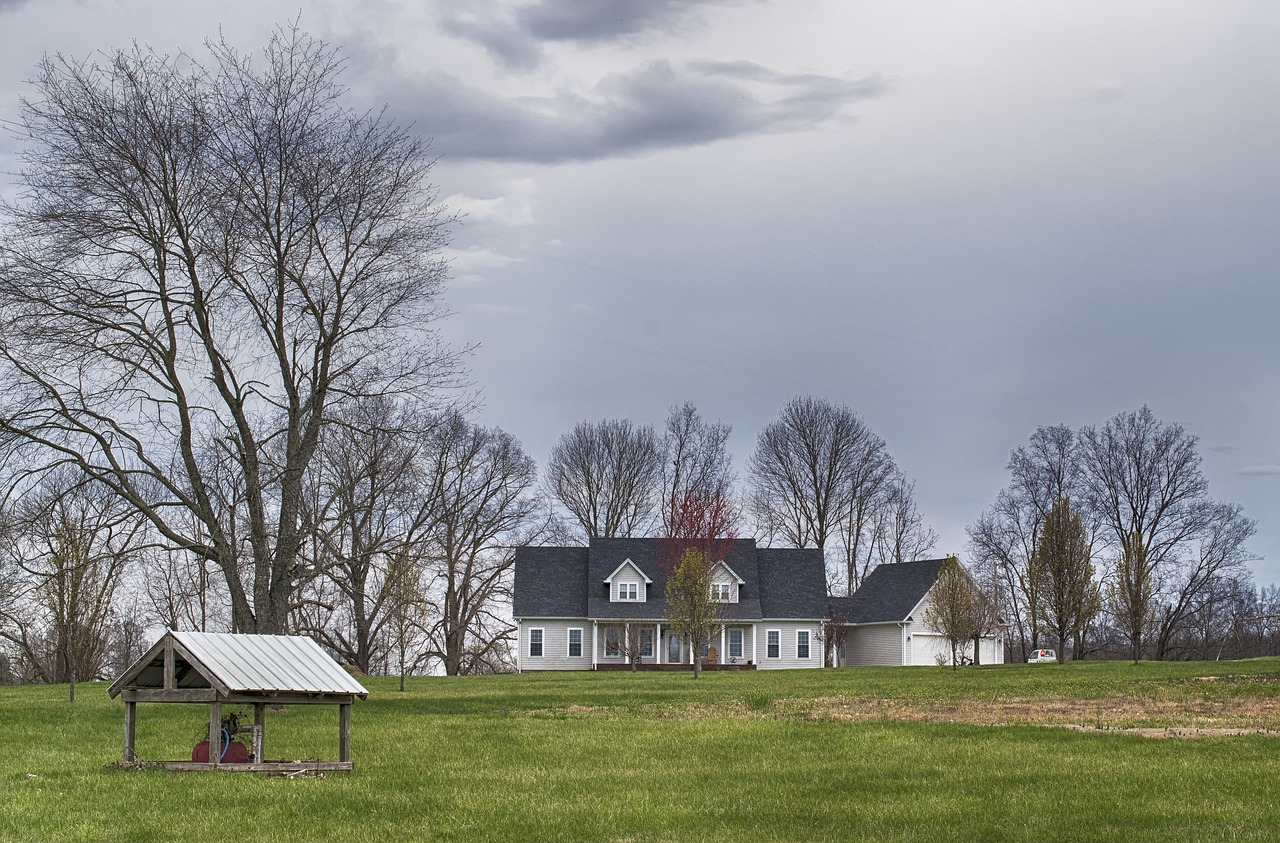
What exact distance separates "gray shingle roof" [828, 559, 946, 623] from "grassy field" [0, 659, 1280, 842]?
4213cm

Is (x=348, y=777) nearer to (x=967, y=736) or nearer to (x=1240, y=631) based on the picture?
(x=967, y=736)

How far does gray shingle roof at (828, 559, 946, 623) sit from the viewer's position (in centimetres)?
7006

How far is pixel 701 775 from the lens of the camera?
15.2 meters

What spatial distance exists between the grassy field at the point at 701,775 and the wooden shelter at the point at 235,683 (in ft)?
2.31

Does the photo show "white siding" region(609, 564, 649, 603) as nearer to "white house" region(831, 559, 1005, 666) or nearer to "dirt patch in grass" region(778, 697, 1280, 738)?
"white house" region(831, 559, 1005, 666)

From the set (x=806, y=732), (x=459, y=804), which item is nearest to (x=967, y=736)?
(x=806, y=732)

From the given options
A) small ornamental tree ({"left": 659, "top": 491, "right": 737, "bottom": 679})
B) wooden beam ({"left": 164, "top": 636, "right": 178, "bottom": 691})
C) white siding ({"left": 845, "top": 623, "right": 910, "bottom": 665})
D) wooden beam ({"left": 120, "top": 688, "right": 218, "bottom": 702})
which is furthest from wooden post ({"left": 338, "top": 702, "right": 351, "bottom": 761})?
white siding ({"left": 845, "top": 623, "right": 910, "bottom": 665})

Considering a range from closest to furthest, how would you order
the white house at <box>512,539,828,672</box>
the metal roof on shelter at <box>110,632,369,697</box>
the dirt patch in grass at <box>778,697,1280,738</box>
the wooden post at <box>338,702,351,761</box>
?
the metal roof on shelter at <box>110,632,369,697</box> → the wooden post at <box>338,702,351,761</box> → the dirt patch in grass at <box>778,697,1280,738</box> → the white house at <box>512,539,828,672</box>

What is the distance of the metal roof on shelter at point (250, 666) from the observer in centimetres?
1461

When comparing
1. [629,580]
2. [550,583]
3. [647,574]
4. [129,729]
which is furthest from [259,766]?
[550,583]

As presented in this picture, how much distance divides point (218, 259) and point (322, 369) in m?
3.40

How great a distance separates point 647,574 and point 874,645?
1299 centimetres

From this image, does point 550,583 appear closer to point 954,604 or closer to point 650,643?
point 650,643

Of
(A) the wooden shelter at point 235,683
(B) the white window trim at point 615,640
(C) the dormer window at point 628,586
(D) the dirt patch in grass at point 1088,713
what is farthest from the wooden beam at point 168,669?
(C) the dormer window at point 628,586
